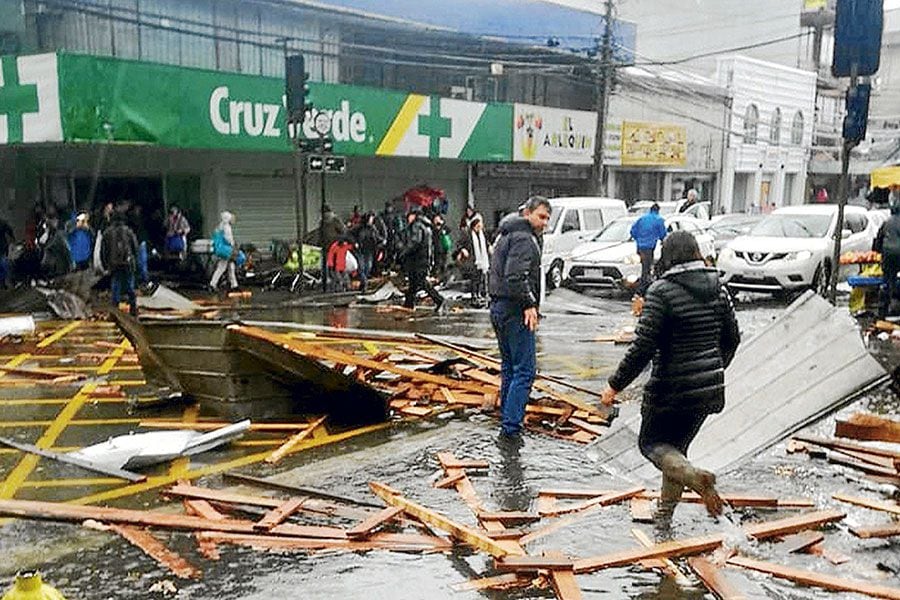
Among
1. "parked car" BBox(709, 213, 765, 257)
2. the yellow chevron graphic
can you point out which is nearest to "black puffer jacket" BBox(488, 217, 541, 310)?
the yellow chevron graphic

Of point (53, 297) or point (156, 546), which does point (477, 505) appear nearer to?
point (156, 546)

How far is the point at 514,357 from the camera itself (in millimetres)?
7191

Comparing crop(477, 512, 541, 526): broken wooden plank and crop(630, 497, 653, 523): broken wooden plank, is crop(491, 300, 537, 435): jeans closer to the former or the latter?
crop(630, 497, 653, 523): broken wooden plank

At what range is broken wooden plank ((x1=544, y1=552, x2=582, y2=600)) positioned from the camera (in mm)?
4277

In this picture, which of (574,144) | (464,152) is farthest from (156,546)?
(574,144)

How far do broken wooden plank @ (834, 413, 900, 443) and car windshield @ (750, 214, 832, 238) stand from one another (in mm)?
12897

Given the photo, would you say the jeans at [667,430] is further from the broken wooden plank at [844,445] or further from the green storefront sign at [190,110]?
the green storefront sign at [190,110]

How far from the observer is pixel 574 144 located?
28.4 metres

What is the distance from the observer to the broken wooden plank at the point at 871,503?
5.52m

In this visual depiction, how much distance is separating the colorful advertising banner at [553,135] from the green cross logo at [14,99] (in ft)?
47.2

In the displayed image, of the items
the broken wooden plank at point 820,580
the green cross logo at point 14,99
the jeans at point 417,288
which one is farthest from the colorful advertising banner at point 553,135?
the broken wooden plank at point 820,580

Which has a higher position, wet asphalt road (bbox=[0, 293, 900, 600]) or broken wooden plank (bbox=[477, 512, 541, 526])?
broken wooden plank (bbox=[477, 512, 541, 526])

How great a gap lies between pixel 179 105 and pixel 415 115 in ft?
23.2

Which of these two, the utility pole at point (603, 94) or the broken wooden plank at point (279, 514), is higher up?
the utility pole at point (603, 94)
